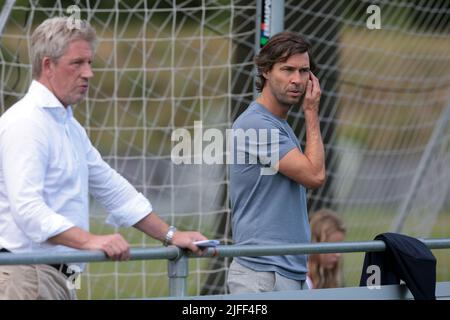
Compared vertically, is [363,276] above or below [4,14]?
below

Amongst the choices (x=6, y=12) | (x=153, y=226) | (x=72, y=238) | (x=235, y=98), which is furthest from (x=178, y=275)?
(x=235, y=98)

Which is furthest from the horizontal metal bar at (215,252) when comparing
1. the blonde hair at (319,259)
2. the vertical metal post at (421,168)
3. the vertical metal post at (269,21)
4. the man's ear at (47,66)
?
the vertical metal post at (421,168)

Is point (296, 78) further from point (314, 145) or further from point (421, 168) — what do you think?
point (421, 168)

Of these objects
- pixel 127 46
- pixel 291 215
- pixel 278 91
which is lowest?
pixel 291 215

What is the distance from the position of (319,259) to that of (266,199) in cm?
198

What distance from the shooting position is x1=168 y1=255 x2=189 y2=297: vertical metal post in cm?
374

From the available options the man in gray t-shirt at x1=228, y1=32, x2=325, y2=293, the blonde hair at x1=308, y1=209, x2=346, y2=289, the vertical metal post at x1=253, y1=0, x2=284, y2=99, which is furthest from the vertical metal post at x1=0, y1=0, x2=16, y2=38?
the man in gray t-shirt at x1=228, y1=32, x2=325, y2=293

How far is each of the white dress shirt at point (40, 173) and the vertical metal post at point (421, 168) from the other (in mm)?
5035

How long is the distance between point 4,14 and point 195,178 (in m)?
2.49

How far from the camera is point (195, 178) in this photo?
8.30 meters

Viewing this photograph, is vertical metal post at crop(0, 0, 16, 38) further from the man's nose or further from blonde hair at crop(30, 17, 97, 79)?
blonde hair at crop(30, 17, 97, 79)

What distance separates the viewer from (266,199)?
4.18 meters
